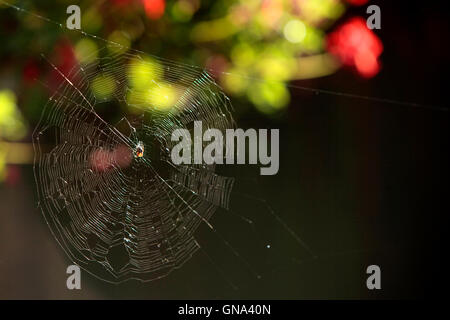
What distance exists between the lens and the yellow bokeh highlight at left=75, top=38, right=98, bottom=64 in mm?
1803

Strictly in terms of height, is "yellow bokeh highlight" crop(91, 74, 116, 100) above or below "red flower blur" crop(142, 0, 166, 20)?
below

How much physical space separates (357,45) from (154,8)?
0.75 m

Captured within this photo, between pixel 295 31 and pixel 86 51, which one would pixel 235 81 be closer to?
pixel 295 31

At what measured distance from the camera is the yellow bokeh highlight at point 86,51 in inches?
71.0

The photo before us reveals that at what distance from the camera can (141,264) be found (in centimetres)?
210

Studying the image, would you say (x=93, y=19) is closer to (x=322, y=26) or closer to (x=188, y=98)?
(x=188, y=98)

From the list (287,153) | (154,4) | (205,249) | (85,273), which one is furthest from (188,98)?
(85,273)

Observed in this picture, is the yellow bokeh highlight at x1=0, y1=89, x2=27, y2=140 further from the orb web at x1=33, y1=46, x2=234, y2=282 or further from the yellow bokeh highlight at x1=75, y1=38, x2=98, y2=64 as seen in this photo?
the yellow bokeh highlight at x1=75, y1=38, x2=98, y2=64

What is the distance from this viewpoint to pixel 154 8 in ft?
5.78

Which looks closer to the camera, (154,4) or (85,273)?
(154,4)

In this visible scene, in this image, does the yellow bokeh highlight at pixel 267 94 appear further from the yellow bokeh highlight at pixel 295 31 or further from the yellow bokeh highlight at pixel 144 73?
the yellow bokeh highlight at pixel 144 73

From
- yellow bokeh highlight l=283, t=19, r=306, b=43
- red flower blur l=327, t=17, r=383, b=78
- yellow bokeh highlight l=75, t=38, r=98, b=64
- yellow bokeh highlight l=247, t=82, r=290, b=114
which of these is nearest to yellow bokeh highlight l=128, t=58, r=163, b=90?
yellow bokeh highlight l=75, t=38, r=98, b=64

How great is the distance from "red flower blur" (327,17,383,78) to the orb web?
0.48 metres

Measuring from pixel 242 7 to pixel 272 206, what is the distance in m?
0.79
